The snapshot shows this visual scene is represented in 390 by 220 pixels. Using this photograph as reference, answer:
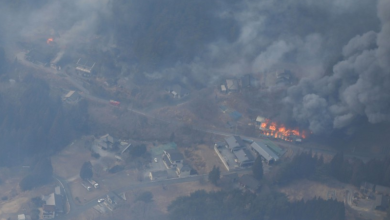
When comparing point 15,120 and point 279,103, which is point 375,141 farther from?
point 15,120

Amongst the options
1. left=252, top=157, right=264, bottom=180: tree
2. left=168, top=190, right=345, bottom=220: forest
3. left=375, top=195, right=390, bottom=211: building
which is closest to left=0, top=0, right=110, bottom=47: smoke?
left=252, top=157, right=264, bottom=180: tree

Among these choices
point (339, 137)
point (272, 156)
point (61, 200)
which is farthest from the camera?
point (339, 137)

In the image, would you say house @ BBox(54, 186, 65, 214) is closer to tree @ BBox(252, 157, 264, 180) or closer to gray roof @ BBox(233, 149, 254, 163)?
gray roof @ BBox(233, 149, 254, 163)

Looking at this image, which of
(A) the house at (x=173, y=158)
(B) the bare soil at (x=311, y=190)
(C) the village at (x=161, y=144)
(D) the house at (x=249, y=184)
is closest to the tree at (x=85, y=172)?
(C) the village at (x=161, y=144)

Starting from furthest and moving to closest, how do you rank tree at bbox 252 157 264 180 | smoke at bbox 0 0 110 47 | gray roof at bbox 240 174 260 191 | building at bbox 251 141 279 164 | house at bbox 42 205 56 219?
smoke at bbox 0 0 110 47
building at bbox 251 141 279 164
tree at bbox 252 157 264 180
gray roof at bbox 240 174 260 191
house at bbox 42 205 56 219

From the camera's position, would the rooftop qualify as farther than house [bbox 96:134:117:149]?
Yes

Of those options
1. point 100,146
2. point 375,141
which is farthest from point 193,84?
point 375,141

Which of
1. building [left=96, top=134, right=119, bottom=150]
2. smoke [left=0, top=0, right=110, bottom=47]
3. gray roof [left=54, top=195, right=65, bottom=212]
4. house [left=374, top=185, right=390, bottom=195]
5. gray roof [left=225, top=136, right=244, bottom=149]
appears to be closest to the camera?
gray roof [left=54, top=195, right=65, bottom=212]
